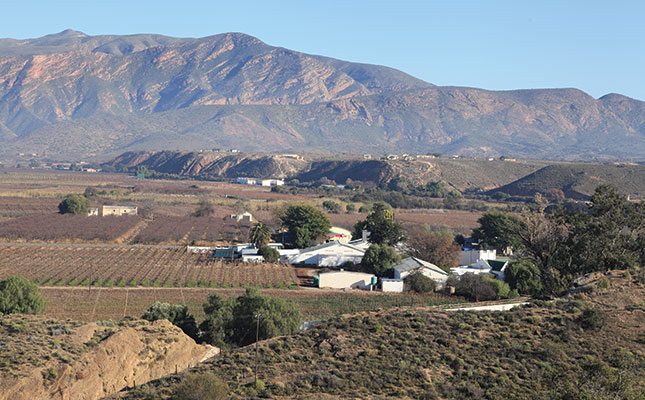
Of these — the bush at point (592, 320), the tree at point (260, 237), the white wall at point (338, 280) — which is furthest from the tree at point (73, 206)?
the bush at point (592, 320)

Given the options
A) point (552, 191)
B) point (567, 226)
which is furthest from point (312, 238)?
point (552, 191)

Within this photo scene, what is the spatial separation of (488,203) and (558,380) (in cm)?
10655

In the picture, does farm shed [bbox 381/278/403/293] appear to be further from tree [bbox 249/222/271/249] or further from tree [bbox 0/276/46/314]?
tree [bbox 0/276/46/314]

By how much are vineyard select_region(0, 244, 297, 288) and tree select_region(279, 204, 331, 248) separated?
29.4 feet

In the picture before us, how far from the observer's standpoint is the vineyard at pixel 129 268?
47312 millimetres

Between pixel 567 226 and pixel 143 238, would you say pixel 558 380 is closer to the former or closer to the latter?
pixel 567 226

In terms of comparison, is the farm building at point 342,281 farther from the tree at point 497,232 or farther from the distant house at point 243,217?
the distant house at point 243,217

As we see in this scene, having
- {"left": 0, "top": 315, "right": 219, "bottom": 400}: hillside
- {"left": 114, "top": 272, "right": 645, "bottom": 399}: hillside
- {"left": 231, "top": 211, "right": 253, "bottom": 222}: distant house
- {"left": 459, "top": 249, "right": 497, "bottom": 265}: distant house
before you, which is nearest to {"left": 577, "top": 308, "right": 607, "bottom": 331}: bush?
{"left": 114, "top": 272, "right": 645, "bottom": 399}: hillside

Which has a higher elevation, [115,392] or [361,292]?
[115,392]

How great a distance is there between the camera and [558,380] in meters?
19.5

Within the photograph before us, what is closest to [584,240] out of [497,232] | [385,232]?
[385,232]

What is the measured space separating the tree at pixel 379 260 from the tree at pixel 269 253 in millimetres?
8706

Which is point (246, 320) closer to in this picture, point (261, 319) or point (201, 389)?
point (261, 319)

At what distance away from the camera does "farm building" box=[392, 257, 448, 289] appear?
47.4 m
